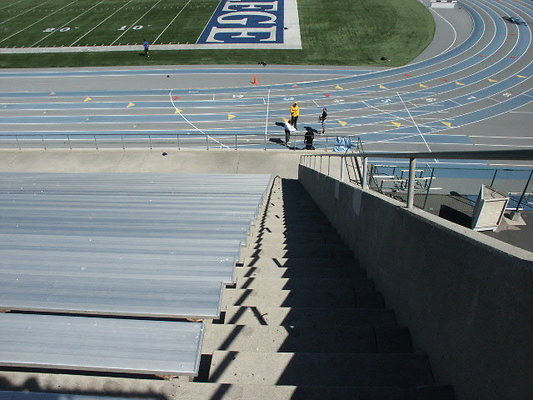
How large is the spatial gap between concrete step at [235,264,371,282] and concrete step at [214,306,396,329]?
3.22 feet

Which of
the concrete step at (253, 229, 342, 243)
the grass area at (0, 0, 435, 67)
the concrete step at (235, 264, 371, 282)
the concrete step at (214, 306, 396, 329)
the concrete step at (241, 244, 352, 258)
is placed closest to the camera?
the concrete step at (214, 306, 396, 329)

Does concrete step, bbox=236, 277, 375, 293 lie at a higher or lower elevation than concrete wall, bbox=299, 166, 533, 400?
lower

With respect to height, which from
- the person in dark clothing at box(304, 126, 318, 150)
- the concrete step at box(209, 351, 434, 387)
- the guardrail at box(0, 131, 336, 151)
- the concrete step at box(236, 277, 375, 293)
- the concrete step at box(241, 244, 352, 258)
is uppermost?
the concrete step at box(209, 351, 434, 387)

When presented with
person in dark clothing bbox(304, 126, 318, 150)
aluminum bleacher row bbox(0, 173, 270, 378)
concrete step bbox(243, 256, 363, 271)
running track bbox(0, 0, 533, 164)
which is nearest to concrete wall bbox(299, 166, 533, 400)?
concrete step bbox(243, 256, 363, 271)

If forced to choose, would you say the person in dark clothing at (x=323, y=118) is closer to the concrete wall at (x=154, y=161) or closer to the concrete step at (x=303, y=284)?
the concrete wall at (x=154, y=161)

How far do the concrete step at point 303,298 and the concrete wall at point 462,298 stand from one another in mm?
174

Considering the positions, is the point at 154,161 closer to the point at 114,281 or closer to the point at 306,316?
the point at 114,281

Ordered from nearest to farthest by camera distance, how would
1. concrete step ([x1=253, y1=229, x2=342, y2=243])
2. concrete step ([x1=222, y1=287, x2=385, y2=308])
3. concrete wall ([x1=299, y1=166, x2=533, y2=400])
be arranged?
concrete wall ([x1=299, y1=166, x2=533, y2=400])
concrete step ([x1=222, y1=287, x2=385, y2=308])
concrete step ([x1=253, y1=229, x2=342, y2=243])

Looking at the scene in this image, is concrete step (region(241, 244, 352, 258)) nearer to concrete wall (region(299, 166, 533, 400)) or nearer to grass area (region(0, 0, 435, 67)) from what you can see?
concrete wall (region(299, 166, 533, 400))

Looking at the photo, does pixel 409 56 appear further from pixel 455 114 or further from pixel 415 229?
pixel 415 229

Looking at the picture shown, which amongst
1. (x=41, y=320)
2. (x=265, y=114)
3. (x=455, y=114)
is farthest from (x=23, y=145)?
(x=455, y=114)

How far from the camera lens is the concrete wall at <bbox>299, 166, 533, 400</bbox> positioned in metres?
2.03

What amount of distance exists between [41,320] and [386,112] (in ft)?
66.9

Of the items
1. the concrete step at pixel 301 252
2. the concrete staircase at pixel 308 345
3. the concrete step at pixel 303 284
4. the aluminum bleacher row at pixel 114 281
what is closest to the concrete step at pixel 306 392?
the concrete staircase at pixel 308 345
